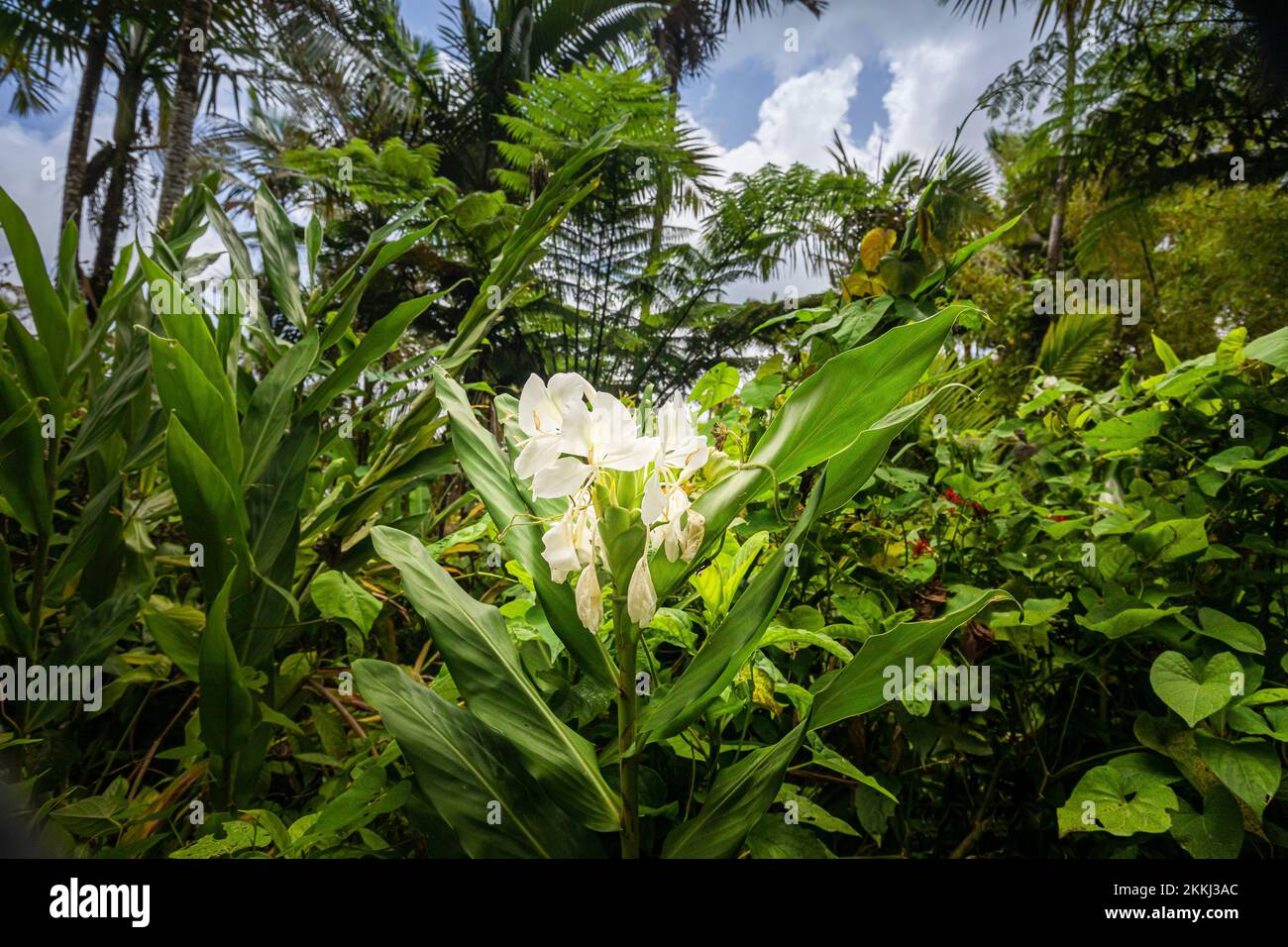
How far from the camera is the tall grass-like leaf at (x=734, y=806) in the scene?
0.98ft

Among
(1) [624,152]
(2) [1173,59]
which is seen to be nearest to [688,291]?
(1) [624,152]

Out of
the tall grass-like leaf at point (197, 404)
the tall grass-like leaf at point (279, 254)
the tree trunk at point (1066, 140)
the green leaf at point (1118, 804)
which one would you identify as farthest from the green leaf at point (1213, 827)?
the tree trunk at point (1066, 140)

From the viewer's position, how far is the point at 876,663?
0.30 meters

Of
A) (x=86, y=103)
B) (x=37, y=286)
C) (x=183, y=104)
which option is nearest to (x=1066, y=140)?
(x=183, y=104)

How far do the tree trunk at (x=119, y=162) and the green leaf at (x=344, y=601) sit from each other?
13.1ft

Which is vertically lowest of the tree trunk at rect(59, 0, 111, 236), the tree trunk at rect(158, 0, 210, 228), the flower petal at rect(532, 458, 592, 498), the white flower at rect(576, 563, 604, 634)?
the white flower at rect(576, 563, 604, 634)

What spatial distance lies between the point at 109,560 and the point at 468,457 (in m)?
0.48

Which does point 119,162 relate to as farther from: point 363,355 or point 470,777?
point 470,777

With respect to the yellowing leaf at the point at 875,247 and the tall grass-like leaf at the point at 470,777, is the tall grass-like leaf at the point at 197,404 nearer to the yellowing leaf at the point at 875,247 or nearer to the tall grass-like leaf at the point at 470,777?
the tall grass-like leaf at the point at 470,777

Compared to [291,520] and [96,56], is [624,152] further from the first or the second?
[291,520]

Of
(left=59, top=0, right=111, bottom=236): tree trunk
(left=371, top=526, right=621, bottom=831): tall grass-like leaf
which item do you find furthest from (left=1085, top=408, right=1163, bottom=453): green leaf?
(left=59, top=0, right=111, bottom=236): tree trunk

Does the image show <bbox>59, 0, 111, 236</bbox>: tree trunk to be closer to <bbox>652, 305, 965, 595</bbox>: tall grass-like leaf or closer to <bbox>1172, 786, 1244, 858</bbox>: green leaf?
<bbox>652, 305, 965, 595</bbox>: tall grass-like leaf

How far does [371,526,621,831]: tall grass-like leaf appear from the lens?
32 cm

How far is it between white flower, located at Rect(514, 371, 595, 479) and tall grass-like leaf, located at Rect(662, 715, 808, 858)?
0.17 meters
